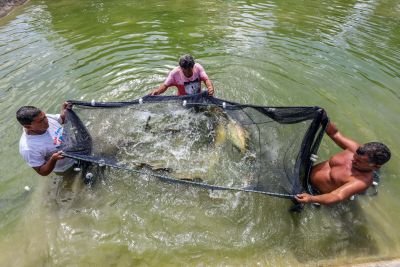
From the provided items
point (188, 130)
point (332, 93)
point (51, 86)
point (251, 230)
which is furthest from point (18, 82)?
point (332, 93)

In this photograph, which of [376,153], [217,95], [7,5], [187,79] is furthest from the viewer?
[7,5]

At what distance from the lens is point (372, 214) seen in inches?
184

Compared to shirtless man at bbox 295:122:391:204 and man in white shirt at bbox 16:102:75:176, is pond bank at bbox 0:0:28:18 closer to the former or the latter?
man in white shirt at bbox 16:102:75:176

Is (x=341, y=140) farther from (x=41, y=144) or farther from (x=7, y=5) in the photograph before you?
(x=7, y=5)

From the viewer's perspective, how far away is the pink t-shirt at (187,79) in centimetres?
603

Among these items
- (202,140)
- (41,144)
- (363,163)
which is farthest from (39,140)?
(363,163)

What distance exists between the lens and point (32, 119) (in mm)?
3949

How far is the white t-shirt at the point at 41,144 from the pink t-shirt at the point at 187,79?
2.47m

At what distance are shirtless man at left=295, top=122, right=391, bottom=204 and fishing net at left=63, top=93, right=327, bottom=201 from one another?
9.6 inches

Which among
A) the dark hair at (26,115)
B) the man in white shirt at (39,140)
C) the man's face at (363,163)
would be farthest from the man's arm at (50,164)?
the man's face at (363,163)

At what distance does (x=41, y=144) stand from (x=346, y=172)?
4.64 metres

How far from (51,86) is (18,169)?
3.11 metres

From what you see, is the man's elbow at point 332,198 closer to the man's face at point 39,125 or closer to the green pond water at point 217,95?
the green pond water at point 217,95

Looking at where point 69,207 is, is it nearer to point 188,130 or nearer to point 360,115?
point 188,130
